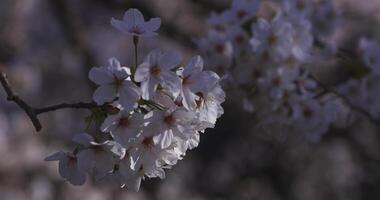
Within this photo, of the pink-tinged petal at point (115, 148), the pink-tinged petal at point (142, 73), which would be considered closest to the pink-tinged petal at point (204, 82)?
the pink-tinged petal at point (142, 73)

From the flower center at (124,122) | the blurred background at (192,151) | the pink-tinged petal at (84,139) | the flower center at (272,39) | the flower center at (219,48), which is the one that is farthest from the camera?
the blurred background at (192,151)

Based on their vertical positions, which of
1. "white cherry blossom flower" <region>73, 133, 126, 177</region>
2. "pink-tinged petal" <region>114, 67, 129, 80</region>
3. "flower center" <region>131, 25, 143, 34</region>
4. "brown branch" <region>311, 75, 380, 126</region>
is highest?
"flower center" <region>131, 25, 143, 34</region>

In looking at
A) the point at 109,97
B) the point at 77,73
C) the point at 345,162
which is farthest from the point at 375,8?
the point at 109,97

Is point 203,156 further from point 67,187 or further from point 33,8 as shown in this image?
point 33,8

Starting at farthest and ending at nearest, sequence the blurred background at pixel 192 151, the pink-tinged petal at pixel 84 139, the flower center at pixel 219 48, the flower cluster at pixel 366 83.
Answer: the blurred background at pixel 192 151 < the flower cluster at pixel 366 83 < the flower center at pixel 219 48 < the pink-tinged petal at pixel 84 139

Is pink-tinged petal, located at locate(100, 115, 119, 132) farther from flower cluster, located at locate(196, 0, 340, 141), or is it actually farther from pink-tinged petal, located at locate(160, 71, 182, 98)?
flower cluster, located at locate(196, 0, 340, 141)

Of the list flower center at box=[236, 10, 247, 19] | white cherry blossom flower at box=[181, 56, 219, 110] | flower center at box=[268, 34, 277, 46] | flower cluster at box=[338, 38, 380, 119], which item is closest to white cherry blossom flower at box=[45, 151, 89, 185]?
white cherry blossom flower at box=[181, 56, 219, 110]

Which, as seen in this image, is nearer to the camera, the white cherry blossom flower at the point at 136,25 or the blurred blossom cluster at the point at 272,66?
the white cherry blossom flower at the point at 136,25

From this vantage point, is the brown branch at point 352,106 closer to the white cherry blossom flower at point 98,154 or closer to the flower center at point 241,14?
the flower center at point 241,14
